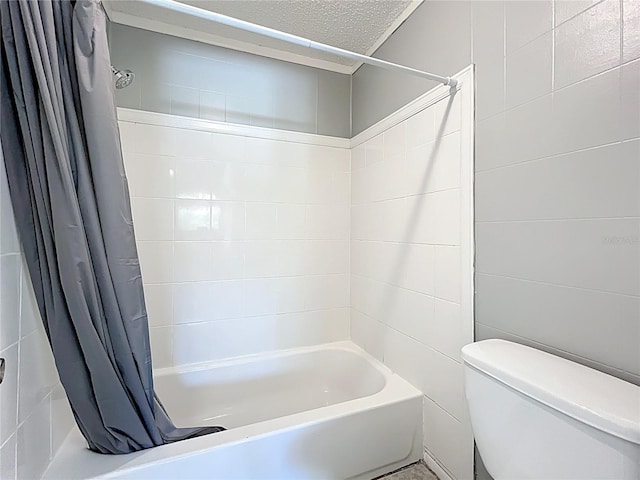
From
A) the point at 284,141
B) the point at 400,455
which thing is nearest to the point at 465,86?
the point at 284,141

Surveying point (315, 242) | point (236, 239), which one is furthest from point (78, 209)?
point (315, 242)

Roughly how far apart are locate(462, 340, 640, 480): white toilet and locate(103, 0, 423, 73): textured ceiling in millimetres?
1605

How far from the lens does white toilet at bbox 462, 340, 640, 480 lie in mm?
608

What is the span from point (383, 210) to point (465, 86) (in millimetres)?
727

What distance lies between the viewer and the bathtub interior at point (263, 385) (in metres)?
1.69

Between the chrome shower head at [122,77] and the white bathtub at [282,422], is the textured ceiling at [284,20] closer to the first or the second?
the chrome shower head at [122,77]

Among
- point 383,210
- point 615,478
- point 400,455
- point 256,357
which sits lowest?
point 400,455

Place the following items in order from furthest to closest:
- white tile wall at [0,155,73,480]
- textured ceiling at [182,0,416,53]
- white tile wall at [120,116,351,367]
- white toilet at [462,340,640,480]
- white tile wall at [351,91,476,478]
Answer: white tile wall at [120,116,351,367] < textured ceiling at [182,0,416,53] < white tile wall at [351,91,476,478] < white tile wall at [0,155,73,480] < white toilet at [462,340,640,480]

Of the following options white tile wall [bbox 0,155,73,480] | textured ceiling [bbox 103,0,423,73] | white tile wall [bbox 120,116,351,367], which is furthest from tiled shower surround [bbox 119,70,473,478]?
white tile wall [bbox 0,155,73,480]

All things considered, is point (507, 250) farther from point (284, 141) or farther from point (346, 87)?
point (346, 87)

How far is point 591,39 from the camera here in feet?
2.72

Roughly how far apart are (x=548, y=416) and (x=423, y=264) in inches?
31.1

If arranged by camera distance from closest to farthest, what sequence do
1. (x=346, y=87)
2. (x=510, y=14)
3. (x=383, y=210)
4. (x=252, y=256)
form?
(x=510, y=14)
(x=383, y=210)
(x=252, y=256)
(x=346, y=87)

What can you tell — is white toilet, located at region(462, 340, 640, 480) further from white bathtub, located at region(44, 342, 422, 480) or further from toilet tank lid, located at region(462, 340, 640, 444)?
white bathtub, located at region(44, 342, 422, 480)
